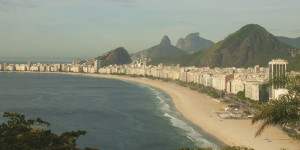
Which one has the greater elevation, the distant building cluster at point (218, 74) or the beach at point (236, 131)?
the distant building cluster at point (218, 74)

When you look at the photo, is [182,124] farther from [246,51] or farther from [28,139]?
[246,51]

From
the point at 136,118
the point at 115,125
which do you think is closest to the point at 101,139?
the point at 115,125

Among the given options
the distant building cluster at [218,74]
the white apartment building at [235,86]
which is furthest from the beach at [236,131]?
the white apartment building at [235,86]

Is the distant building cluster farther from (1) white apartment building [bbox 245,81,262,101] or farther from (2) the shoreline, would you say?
(2) the shoreline

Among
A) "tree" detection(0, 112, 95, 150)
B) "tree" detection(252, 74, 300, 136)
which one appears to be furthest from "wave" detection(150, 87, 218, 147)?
"tree" detection(252, 74, 300, 136)

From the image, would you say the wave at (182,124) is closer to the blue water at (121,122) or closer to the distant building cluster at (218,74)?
the blue water at (121,122)

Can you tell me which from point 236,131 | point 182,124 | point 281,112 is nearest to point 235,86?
point 182,124
